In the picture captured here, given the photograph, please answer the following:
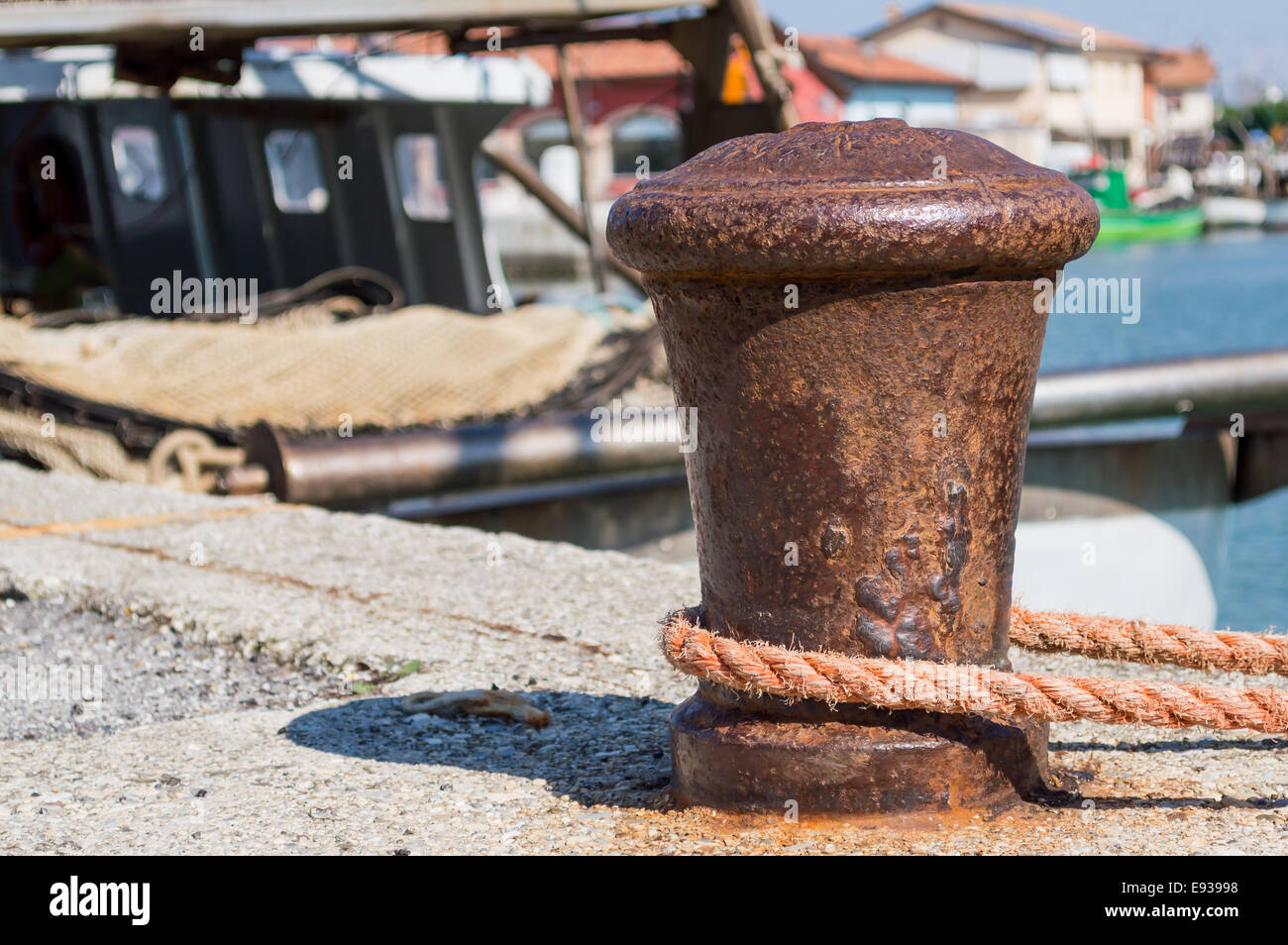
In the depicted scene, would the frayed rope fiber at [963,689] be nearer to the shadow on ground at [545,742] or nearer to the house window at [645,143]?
the shadow on ground at [545,742]

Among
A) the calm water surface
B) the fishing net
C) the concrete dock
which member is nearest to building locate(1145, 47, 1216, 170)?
the calm water surface

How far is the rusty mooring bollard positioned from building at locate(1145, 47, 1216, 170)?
253ft

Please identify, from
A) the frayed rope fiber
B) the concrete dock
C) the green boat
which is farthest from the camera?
the green boat

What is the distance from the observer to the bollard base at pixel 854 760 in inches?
96.2

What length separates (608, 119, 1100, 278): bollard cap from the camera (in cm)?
226

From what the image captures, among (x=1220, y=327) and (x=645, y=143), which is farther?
(x=645, y=143)

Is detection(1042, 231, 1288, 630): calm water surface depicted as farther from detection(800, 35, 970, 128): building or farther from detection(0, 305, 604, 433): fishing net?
detection(800, 35, 970, 128): building

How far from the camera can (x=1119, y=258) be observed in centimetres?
4662

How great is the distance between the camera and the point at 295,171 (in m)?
10.9

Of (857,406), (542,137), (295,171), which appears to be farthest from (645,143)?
(857,406)

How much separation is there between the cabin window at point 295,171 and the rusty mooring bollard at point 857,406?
340 inches

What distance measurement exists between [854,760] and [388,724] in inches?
48.1

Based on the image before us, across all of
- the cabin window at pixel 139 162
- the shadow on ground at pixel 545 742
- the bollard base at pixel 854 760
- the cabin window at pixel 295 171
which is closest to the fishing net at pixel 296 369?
the cabin window at pixel 139 162

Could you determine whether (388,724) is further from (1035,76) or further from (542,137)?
(1035,76)
